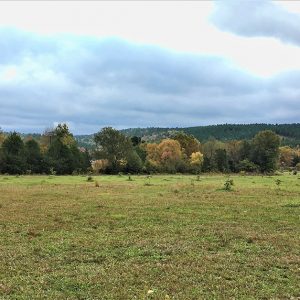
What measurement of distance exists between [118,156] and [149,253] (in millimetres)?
85812

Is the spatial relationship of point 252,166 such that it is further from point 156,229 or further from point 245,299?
point 245,299

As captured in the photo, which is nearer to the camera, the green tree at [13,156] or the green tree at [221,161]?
the green tree at [13,156]

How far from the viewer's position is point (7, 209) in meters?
27.1

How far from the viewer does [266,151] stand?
375ft

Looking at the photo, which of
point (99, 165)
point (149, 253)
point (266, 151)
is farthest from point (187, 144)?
point (149, 253)

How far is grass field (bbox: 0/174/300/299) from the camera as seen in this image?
1087 centimetres

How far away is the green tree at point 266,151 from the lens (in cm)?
11400

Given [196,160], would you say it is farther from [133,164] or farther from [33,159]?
[33,159]

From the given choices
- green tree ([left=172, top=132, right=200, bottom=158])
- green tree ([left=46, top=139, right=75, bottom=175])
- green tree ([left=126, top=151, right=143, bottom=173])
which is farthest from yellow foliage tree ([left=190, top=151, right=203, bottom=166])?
green tree ([left=46, top=139, right=75, bottom=175])

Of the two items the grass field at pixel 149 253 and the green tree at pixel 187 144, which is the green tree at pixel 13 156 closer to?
the green tree at pixel 187 144

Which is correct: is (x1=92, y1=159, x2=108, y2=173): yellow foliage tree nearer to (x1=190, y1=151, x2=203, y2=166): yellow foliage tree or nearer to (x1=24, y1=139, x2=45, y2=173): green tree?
(x1=24, y1=139, x2=45, y2=173): green tree

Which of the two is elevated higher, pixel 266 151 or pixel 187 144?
pixel 187 144

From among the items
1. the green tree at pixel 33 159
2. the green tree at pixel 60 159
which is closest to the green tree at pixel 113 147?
the green tree at pixel 60 159

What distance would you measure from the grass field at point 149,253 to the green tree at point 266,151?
89530 mm
